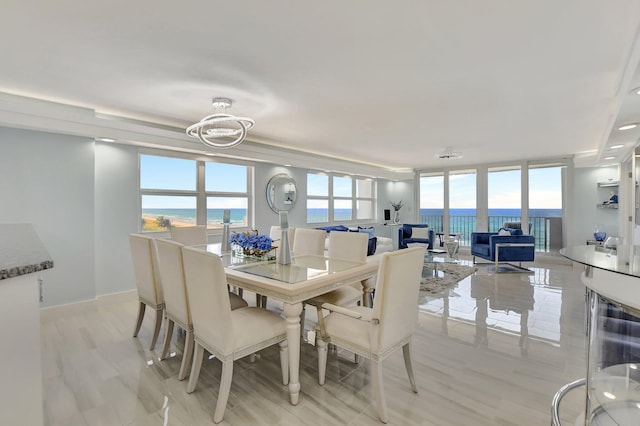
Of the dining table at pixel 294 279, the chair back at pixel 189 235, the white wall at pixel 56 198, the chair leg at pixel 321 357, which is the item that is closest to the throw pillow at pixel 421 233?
the dining table at pixel 294 279

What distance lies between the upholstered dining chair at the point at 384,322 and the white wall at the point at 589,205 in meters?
6.74

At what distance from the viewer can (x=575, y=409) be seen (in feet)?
6.00

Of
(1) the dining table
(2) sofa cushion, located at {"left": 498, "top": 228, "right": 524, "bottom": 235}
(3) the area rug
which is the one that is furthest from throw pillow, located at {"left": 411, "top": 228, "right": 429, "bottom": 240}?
(1) the dining table

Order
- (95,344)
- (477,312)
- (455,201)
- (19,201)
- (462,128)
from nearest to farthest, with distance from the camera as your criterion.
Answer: (95,344), (19,201), (477,312), (462,128), (455,201)

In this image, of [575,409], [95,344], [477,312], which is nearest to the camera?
[575,409]

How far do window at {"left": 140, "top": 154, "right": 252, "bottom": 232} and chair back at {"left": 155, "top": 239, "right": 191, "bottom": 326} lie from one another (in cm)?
252

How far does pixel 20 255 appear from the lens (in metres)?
1.17

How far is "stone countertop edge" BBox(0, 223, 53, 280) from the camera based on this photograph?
3.29 ft

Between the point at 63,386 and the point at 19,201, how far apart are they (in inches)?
90.3

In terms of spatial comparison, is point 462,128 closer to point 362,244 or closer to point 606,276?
point 362,244

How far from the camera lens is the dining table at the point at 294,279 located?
1909mm

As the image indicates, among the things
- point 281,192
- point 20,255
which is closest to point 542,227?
point 281,192

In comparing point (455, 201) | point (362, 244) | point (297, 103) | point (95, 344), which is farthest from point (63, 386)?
point (455, 201)

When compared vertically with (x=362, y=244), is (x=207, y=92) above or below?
above
